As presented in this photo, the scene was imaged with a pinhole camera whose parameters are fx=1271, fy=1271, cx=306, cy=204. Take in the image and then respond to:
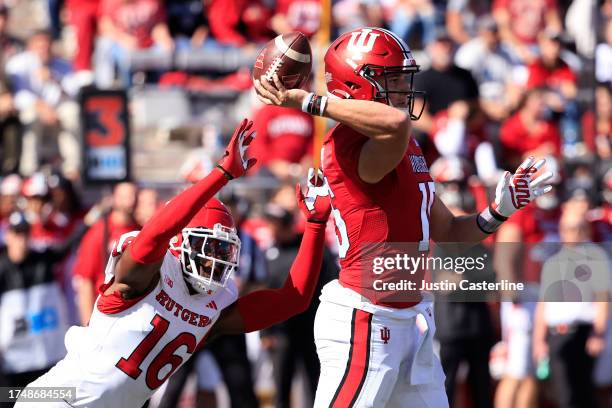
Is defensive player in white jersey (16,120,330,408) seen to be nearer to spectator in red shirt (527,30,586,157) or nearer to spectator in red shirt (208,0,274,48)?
spectator in red shirt (527,30,586,157)

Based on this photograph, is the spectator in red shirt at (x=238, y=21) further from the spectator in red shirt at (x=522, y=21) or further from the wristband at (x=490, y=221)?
the wristband at (x=490, y=221)

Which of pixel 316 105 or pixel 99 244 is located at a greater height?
pixel 316 105

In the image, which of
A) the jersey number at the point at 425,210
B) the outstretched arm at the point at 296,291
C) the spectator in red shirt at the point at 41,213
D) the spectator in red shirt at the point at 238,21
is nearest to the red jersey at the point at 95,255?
the spectator in red shirt at the point at 41,213

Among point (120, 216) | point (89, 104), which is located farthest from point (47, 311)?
point (89, 104)

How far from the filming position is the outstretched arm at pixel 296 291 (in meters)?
5.07

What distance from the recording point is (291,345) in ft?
26.2

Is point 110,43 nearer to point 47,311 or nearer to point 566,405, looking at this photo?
point 47,311

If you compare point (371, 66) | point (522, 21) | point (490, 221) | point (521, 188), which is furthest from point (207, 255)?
point (522, 21)

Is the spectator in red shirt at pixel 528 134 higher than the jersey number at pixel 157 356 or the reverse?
higher

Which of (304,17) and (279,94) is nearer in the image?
(279,94)

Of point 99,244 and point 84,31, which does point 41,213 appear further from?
point 84,31

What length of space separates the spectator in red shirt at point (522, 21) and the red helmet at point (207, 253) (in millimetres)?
7046

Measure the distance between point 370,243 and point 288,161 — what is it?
485 cm

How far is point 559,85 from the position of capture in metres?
10.7
